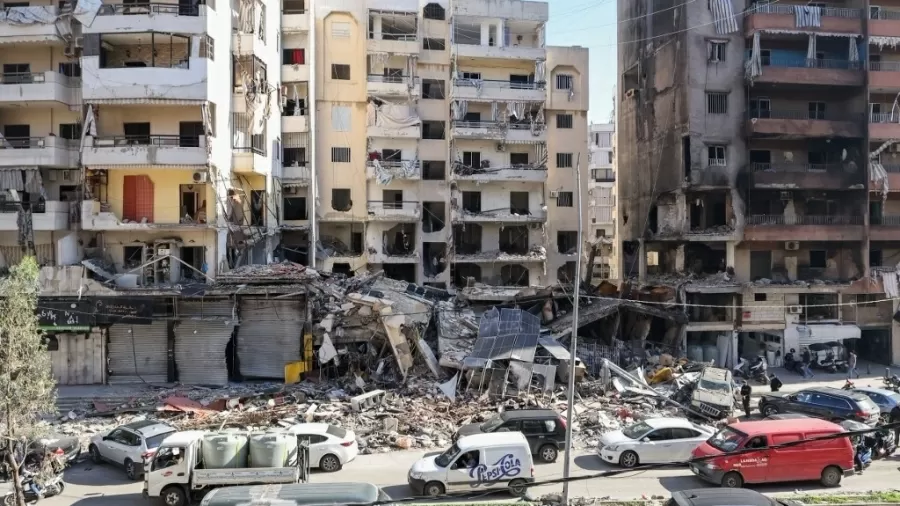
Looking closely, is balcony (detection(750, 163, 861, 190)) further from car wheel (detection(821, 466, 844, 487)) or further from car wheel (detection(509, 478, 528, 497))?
car wheel (detection(509, 478, 528, 497))

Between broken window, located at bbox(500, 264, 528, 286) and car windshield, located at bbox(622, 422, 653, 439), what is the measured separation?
2105 cm

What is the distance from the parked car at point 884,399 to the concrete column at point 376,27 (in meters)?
28.8

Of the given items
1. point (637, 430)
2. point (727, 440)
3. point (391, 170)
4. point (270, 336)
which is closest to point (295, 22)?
point (391, 170)

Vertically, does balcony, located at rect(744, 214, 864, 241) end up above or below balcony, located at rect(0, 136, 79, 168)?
below

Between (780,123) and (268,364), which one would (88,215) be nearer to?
(268,364)

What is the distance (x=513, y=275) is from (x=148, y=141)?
2085 cm

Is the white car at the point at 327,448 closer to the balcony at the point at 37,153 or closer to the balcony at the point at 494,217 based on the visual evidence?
the balcony at the point at 37,153

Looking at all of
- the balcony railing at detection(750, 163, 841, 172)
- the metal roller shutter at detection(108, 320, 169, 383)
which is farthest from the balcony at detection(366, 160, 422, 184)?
the balcony railing at detection(750, 163, 841, 172)

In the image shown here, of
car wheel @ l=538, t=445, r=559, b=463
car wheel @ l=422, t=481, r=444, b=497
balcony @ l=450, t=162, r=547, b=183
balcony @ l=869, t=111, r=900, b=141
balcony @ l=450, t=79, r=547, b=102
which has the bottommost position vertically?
car wheel @ l=538, t=445, r=559, b=463

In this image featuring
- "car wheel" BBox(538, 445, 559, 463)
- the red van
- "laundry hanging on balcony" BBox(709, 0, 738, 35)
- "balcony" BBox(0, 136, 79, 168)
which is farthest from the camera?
Result: "laundry hanging on balcony" BBox(709, 0, 738, 35)

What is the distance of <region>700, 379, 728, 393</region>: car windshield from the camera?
23703 millimetres

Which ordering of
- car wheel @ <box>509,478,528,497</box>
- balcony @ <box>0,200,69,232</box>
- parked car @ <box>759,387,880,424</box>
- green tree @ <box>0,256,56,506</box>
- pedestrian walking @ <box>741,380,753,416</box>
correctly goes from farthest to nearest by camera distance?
balcony @ <box>0,200,69,232</box> < pedestrian walking @ <box>741,380,753,416</box> < parked car @ <box>759,387,880,424</box> < car wheel @ <box>509,478,528,497</box> < green tree @ <box>0,256,56,506</box>

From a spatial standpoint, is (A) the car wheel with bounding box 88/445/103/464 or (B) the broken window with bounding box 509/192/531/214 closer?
(A) the car wheel with bounding box 88/445/103/464

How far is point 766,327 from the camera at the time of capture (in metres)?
34.5
